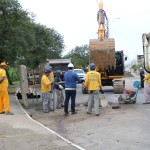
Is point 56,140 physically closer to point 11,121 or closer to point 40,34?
point 11,121

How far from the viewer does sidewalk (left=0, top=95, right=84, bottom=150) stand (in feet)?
33.4

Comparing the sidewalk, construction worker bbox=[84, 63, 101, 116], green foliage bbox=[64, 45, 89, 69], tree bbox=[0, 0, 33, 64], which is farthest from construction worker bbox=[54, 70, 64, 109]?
green foliage bbox=[64, 45, 89, 69]

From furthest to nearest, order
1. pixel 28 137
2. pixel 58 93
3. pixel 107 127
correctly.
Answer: pixel 58 93
pixel 107 127
pixel 28 137

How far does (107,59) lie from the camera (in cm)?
2691

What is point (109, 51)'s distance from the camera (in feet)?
87.7

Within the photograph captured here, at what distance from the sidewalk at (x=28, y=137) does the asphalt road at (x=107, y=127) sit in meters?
0.47

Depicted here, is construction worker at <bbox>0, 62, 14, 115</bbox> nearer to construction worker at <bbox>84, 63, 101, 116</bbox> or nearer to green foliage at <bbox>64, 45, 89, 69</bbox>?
construction worker at <bbox>84, 63, 101, 116</bbox>

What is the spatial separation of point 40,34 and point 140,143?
5258 cm

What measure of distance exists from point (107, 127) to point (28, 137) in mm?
2678

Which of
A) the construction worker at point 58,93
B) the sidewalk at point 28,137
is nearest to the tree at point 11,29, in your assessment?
the construction worker at point 58,93

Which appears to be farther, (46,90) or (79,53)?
(79,53)

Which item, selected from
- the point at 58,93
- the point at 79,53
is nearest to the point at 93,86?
Answer: the point at 58,93

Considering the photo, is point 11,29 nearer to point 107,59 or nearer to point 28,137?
point 107,59

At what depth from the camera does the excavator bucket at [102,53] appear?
26.6 m
